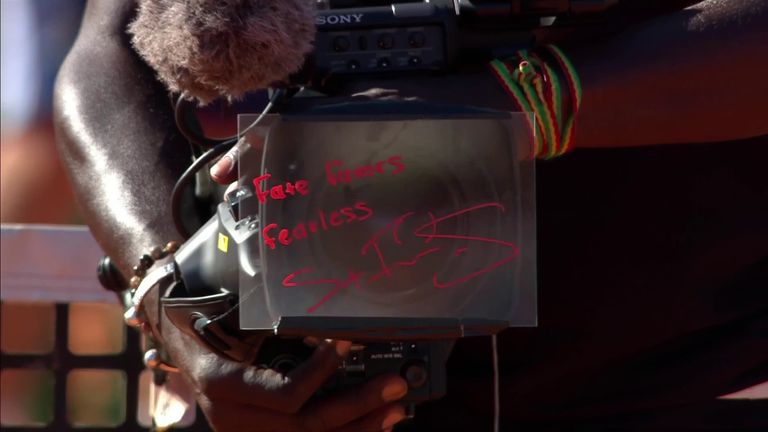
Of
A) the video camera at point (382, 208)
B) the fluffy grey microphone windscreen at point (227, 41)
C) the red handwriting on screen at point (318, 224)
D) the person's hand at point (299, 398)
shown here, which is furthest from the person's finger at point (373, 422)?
the fluffy grey microphone windscreen at point (227, 41)

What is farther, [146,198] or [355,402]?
[146,198]

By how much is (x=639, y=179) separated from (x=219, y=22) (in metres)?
0.50

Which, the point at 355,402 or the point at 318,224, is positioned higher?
the point at 318,224

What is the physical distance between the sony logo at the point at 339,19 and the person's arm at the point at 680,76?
0.58 feet

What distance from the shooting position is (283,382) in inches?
38.7

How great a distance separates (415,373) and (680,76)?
1.10 ft

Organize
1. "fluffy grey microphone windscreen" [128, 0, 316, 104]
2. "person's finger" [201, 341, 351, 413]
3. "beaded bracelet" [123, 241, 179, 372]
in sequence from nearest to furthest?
"fluffy grey microphone windscreen" [128, 0, 316, 104] < "person's finger" [201, 341, 351, 413] < "beaded bracelet" [123, 241, 179, 372]

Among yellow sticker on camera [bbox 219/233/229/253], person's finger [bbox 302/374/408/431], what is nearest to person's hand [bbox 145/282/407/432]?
person's finger [bbox 302/374/408/431]

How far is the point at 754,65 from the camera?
3.01 ft

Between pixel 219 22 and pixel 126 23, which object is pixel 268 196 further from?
pixel 126 23

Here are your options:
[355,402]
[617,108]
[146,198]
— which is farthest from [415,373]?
[146,198]

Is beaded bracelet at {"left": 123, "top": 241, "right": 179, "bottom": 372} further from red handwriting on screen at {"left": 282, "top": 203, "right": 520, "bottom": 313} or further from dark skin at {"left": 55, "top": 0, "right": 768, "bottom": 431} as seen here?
red handwriting on screen at {"left": 282, "top": 203, "right": 520, "bottom": 313}

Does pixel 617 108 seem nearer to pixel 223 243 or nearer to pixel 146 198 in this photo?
pixel 223 243

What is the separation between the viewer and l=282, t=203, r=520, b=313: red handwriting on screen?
2.85 feet
